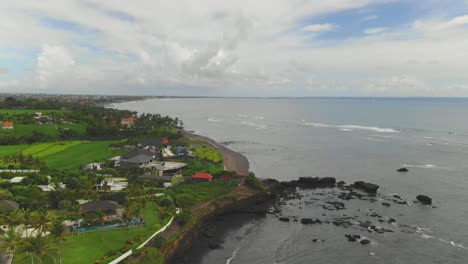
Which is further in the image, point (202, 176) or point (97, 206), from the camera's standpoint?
point (202, 176)

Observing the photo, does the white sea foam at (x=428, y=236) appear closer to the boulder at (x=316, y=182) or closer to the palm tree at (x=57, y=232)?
the boulder at (x=316, y=182)

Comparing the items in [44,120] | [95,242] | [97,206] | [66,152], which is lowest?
[95,242]

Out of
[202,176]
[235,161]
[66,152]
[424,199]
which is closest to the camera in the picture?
[424,199]

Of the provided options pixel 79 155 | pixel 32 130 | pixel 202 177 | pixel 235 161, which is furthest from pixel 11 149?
pixel 235 161

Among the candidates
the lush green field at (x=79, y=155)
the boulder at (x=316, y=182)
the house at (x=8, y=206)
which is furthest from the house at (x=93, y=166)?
the boulder at (x=316, y=182)

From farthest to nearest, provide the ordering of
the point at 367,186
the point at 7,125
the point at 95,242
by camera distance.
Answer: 1. the point at 7,125
2. the point at 367,186
3. the point at 95,242

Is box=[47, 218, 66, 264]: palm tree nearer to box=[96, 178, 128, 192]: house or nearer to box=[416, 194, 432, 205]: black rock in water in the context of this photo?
box=[96, 178, 128, 192]: house

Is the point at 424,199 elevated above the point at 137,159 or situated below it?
below

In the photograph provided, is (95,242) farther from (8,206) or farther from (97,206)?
(8,206)
